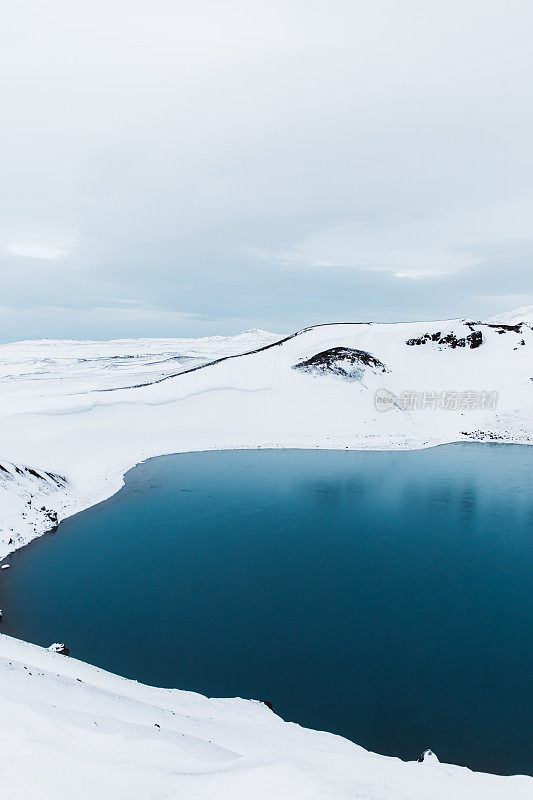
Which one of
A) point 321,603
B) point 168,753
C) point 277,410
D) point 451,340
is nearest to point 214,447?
point 277,410

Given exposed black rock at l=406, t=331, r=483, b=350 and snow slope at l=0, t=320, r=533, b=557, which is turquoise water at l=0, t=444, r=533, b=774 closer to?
snow slope at l=0, t=320, r=533, b=557

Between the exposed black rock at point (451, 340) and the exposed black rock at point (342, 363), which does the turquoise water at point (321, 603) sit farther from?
the exposed black rock at point (451, 340)

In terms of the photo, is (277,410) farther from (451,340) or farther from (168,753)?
(168,753)

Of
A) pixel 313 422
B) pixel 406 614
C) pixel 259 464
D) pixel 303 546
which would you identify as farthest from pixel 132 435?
pixel 406 614

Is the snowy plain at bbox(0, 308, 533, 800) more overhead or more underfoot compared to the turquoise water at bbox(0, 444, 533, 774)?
more overhead

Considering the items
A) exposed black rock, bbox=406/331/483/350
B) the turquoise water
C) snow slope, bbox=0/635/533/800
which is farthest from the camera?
exposed black rock, bbox=406/331/483/350

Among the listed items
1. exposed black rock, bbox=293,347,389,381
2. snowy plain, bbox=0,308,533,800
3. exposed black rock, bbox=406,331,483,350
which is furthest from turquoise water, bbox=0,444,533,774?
exposed black rock, bbox=406,331,483,350

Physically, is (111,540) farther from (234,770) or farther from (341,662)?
(234,770)
